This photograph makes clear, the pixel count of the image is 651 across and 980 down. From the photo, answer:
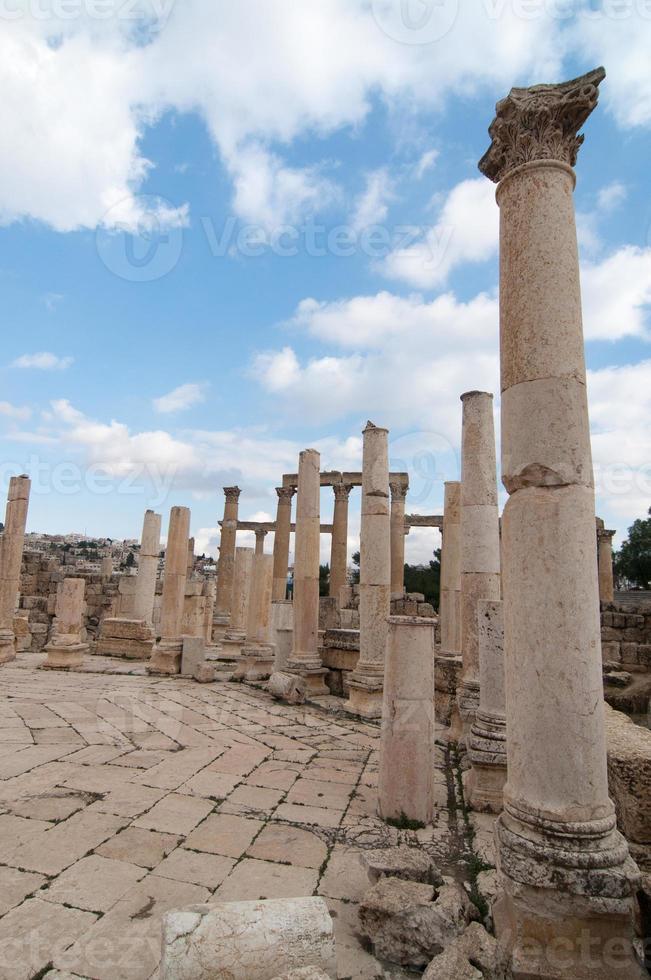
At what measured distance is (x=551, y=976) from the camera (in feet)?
8.86

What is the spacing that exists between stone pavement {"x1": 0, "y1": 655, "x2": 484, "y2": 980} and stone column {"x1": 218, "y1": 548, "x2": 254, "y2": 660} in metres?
7.59

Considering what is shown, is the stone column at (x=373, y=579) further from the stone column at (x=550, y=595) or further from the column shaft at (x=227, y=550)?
the column shaft at (x=227, y=550)

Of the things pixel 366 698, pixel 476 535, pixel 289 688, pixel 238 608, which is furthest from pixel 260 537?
pixel 476 535

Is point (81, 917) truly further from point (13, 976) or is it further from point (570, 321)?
point (570, 321)


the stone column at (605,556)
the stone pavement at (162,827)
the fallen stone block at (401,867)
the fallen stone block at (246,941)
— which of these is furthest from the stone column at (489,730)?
the stone column at (605,556)

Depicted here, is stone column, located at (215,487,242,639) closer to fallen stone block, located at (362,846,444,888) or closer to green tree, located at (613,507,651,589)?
fallen stone block, located at (362,846,444,888)

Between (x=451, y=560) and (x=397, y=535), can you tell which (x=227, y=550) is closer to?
(x=397, y=535)

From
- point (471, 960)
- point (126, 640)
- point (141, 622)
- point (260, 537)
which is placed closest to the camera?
point (471, 960)

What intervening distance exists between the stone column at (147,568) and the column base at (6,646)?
11.9 feet

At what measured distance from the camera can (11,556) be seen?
14.4 metres

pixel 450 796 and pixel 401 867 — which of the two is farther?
pixel 450 796

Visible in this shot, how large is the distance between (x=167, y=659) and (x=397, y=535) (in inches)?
385

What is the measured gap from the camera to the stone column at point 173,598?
42.7ft

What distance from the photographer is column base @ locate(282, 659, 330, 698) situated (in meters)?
10.8
